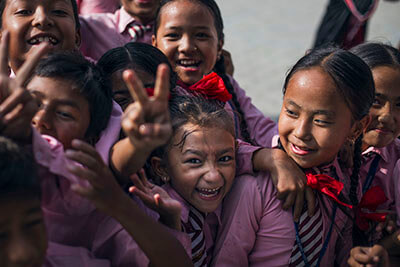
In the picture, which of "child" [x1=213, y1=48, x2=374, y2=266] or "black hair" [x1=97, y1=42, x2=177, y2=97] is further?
"black hair" [x1=97, y1=42, x2=177, y2=97]

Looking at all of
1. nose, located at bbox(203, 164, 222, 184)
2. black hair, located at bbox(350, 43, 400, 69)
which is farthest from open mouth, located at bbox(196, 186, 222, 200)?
black hair, located at bbox(350, 43, 400, 69)

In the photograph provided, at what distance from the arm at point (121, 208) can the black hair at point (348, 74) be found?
79 cm

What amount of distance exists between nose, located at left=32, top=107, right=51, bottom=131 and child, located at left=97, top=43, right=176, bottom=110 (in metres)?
0.45

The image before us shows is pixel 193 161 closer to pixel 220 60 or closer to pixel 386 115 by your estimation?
pixel 386 115

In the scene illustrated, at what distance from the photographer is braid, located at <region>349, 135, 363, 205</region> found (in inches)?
80.9

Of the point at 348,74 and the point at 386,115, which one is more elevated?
the point at 348,74

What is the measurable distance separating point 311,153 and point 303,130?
0.33 feet

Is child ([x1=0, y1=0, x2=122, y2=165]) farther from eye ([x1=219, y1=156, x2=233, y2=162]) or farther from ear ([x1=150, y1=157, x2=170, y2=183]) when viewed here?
eye ([x1=219, y1=156, x2=233, y2=162])

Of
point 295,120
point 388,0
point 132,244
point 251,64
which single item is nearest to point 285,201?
point 295,120

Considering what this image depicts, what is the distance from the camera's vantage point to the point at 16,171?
4.19 ft

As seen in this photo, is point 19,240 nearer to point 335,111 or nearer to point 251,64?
point 335,111

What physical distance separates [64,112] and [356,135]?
3.49 ft

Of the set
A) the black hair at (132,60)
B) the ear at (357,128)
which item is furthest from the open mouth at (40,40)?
the ear at (357,128)

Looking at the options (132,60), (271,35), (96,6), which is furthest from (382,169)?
(271,35)
